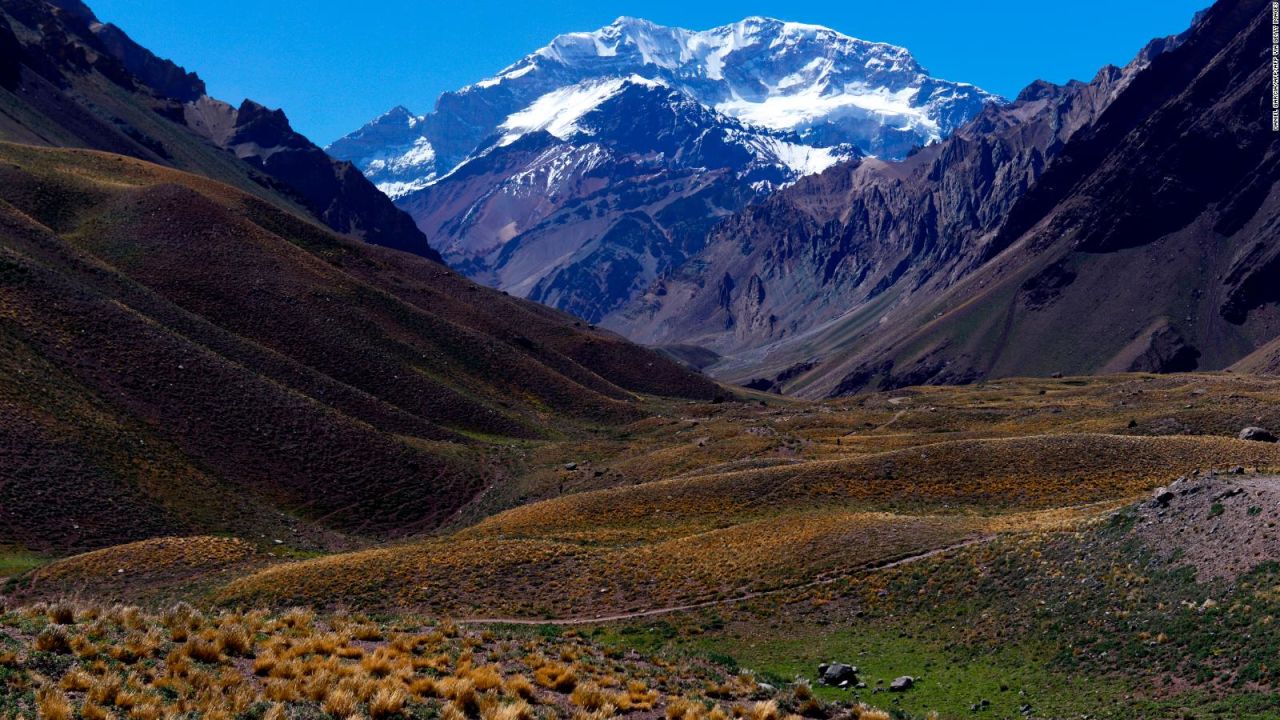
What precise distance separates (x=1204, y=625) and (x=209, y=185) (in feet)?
523

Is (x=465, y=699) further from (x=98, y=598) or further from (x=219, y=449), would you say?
(x=219, y=449)

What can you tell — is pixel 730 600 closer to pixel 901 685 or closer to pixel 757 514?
pixel 901 685

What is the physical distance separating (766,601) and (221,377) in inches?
2601

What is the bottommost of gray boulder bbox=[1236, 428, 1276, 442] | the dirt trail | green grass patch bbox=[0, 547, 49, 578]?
green grass patch bbox=[0, 547, 49, 578]

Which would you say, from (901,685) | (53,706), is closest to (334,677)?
(53,706)

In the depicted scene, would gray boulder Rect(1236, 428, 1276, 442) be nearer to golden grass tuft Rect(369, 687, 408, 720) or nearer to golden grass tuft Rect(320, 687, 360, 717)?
golden grass tuft Rect(369, 687, 408, 720)

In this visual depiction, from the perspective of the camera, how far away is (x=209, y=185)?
156500 mm

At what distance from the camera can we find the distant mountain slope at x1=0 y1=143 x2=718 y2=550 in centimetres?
6950

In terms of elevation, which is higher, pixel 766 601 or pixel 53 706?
pixel 53 706

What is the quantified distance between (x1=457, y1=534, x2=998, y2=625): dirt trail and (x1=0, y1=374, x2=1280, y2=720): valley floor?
192 millimetres

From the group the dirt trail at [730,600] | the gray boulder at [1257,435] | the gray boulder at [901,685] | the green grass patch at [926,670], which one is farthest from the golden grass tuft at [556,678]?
the gray boulder at [1257,435]

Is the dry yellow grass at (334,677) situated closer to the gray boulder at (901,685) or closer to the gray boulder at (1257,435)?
the gray boulder at (901,685)

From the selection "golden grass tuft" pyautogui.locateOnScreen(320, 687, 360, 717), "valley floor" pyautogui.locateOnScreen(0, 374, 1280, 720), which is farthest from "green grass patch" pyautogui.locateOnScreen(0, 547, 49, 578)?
"golden grass tuft" pyautogui.locateOnScreen(320, 687, 360, 717)

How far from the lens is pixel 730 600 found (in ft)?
146
